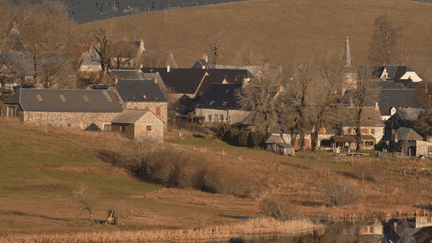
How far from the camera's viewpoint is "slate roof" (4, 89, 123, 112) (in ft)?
225

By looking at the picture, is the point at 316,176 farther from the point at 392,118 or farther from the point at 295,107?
the point at 392,118

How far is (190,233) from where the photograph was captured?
124 feet

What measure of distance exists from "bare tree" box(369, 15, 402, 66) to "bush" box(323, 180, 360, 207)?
92.2 m

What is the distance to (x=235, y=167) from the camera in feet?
189

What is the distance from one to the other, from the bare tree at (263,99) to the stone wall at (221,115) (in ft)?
3.25

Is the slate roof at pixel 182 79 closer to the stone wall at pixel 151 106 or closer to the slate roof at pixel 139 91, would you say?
the slate roof at pixel 139 91

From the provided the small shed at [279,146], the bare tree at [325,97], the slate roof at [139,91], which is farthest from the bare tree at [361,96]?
the slate roof at [139,91]

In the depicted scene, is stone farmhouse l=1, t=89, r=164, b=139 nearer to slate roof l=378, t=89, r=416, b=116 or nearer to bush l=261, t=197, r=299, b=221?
bush l=261, t=197, r=299, b=221

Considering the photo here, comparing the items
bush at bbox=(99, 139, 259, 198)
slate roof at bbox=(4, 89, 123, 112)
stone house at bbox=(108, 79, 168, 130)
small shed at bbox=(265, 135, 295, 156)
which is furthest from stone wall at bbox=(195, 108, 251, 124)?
bush at bbox=(99, 139, 259, 198)

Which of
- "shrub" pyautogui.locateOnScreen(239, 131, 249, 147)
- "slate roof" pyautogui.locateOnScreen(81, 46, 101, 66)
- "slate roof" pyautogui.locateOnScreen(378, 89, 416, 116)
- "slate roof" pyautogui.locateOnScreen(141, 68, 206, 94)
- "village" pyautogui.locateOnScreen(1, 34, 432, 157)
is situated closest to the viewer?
"village" pyautogui.locateOnScreen(1, 34, 432, 157)

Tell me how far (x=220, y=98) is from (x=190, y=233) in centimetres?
5164

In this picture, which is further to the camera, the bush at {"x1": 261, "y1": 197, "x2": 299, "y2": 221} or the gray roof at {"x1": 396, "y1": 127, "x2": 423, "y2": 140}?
the gray roof at {"x1": 396, "y1": 127, "x2": 423, "y2": 140}

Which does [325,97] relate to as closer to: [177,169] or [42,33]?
[177,169]

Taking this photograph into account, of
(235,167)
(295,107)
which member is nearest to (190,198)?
(235,167)
